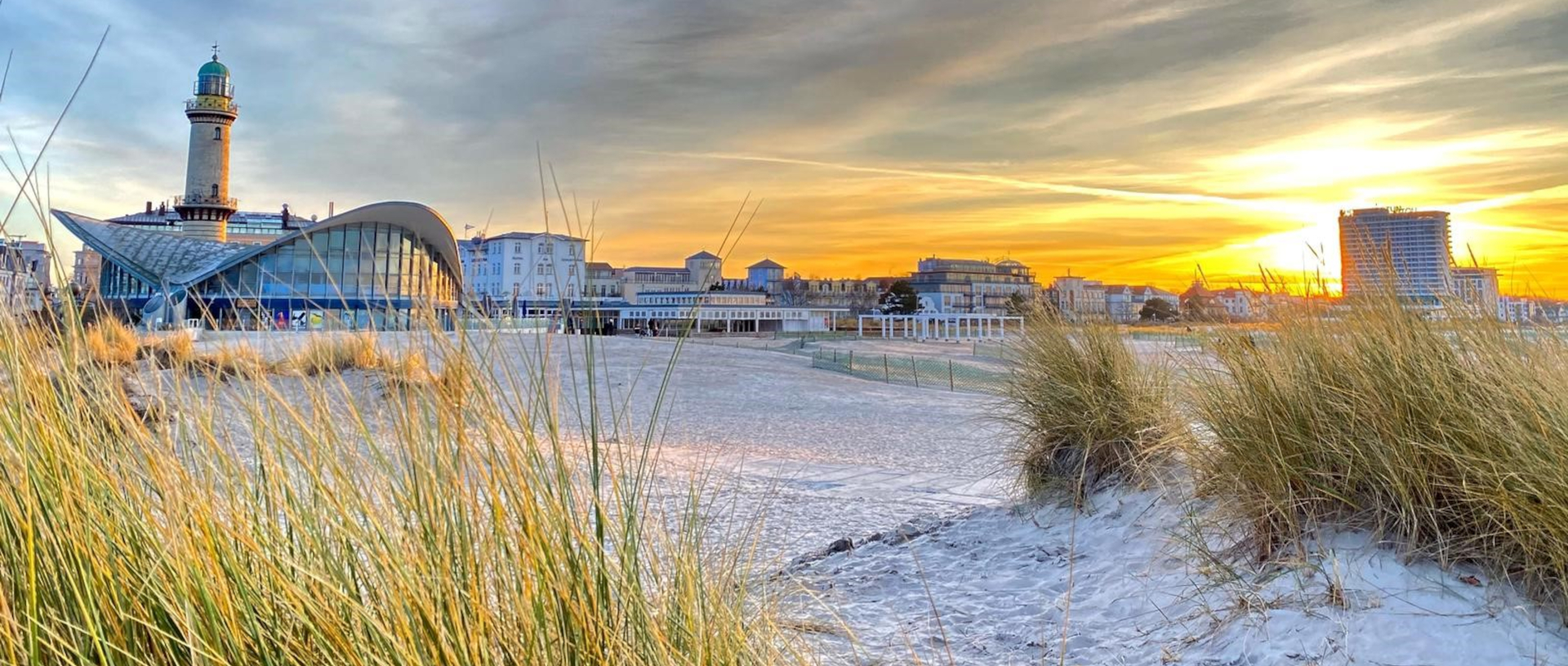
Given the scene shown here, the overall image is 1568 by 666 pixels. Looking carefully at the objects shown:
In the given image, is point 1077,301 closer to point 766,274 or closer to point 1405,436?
point 1405,436

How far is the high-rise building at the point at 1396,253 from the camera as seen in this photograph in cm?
317

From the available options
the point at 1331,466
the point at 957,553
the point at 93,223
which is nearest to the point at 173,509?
the point at 1331,466

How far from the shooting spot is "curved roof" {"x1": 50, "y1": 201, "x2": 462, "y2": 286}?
36.7 meters

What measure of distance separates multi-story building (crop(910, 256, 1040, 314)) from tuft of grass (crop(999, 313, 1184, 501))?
8439 cm

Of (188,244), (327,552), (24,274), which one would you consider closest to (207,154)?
(188,244)

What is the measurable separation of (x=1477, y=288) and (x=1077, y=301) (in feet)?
7.86

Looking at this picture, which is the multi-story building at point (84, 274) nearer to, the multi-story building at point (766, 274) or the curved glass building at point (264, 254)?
→ the curved glass building at point (264, 254)

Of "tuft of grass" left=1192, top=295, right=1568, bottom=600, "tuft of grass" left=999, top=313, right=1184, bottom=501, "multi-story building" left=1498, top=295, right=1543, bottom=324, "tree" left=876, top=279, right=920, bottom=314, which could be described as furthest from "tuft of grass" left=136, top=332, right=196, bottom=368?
"tree" left=876, top=279, right=920, bottom=314

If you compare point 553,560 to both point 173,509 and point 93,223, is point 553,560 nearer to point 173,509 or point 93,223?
point 173,509

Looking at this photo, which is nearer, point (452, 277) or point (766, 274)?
point (452, 277)

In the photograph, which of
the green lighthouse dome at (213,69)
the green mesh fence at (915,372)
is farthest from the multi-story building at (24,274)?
the green lighthouse dome at (213,69)

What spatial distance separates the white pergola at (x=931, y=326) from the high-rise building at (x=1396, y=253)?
39949mm

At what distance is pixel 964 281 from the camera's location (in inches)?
4235

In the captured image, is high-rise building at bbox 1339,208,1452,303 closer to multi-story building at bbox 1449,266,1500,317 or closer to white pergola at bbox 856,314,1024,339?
multi-story building at bbox 1449,266,1500,317
